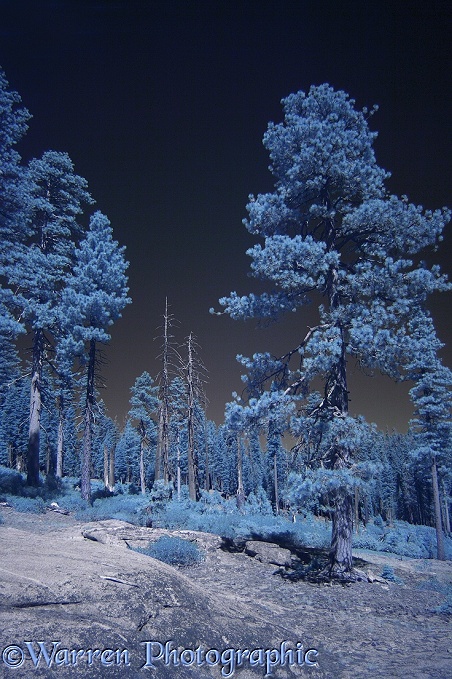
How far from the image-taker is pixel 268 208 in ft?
37.8

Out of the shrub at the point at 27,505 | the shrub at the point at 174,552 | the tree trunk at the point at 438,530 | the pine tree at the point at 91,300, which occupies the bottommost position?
the tree trunk at the point at 438,530

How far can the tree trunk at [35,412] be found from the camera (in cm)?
1944

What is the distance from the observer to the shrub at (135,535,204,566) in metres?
9.75

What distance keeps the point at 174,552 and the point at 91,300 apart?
44.1 feet

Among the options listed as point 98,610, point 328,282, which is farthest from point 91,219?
point 98,610

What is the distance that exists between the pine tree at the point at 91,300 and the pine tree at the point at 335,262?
11192 mm

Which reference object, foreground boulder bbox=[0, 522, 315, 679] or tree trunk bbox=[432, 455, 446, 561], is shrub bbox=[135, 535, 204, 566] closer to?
foreground boulder bbox=[0, 522, 315, 679]

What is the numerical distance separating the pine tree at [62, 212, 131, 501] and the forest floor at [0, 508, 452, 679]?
39.7ft

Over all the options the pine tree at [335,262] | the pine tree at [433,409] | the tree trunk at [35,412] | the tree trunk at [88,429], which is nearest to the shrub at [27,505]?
the tree trunk at [88,429]

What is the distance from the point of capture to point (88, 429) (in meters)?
20.3

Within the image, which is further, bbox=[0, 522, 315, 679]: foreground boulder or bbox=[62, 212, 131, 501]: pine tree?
bbox=[62, 212, 131, 501]: pine tree

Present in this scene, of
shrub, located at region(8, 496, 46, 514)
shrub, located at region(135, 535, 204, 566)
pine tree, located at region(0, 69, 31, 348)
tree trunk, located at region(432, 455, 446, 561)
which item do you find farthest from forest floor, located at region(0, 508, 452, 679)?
tree trunk, located at region(432, 455, 446, 561)

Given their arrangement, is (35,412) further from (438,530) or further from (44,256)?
(438,530)

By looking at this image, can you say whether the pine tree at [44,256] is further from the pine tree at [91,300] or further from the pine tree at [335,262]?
the pine tree at [335,262]
